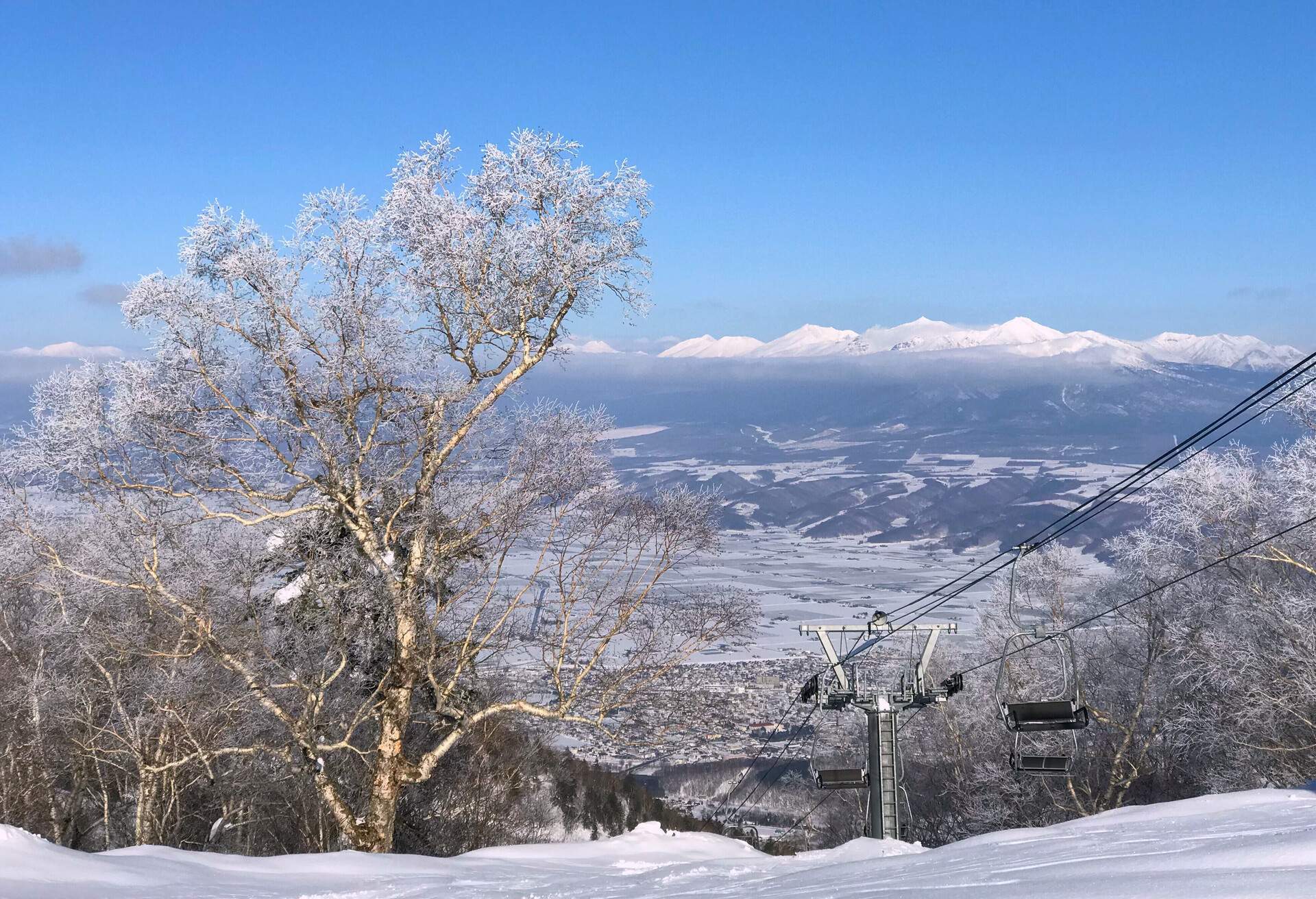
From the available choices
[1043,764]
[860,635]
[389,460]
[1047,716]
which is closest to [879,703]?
[860,635]

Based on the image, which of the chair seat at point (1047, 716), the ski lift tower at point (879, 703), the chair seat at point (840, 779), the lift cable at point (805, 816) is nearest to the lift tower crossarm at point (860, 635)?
the ski lift tower at point (879, 703)

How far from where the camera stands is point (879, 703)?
15.9 meters

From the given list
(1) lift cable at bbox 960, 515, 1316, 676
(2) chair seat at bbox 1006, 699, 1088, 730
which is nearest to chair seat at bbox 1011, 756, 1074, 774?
(1) lift cable at bbox 960, 515, 1316, 676

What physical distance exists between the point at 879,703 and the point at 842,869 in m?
9.42

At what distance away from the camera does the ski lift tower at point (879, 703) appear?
50.2 ft

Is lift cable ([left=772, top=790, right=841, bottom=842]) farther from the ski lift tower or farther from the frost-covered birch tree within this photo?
the frost-covered birch tree

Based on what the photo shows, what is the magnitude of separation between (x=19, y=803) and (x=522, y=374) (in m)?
12.4

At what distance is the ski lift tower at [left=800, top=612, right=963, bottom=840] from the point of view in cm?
1531

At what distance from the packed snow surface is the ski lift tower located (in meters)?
7.01

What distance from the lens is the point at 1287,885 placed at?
370 cm

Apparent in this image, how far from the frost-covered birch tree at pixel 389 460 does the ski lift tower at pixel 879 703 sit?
5.53 m

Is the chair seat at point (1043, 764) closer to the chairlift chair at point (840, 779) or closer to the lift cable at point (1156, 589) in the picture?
the lift cable at point (1156, 589)

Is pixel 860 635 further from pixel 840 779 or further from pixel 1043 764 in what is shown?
pixel 1043 764

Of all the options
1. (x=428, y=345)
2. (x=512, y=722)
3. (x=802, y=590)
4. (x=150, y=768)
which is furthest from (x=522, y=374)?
(x=802, y=590)
